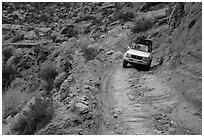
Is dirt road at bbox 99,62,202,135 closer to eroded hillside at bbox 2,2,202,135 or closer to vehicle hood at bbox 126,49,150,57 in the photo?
eroded hillside at bbox 2,2,202,135

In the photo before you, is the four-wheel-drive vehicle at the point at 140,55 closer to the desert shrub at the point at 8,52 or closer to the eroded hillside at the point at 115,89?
the eroded hillside at the point at 115,89

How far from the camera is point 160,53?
19562mm

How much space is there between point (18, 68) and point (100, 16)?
Answer: 1966cm

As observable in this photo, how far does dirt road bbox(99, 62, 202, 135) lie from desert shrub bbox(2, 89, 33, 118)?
5.74 meters

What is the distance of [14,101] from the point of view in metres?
19.0

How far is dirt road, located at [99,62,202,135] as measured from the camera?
9.20 metres

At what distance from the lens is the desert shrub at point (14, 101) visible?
55.4 feet

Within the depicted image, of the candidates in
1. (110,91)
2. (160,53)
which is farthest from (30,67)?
(110,91)

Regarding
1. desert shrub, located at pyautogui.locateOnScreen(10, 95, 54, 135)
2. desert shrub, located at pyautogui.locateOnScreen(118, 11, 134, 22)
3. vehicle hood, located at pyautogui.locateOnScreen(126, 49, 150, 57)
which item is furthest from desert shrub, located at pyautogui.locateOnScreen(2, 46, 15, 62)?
desert shrub, located at pyautogui.locateOnScreen(10, 95, 54, 135)

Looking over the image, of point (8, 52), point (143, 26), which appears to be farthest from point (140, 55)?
point (8, 52)

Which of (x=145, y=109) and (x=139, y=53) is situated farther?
(x=139, y=53)

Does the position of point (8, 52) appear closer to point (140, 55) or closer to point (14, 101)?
point (14, 101)

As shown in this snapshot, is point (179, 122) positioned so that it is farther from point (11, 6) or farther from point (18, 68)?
point (11, 6)

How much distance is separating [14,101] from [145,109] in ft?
35.7
